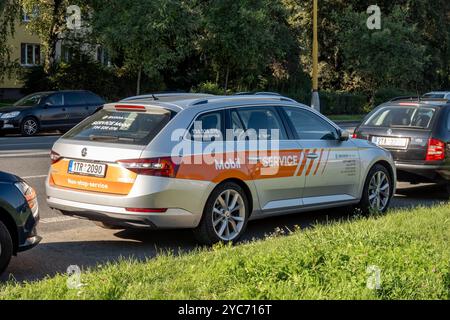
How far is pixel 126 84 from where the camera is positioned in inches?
1388

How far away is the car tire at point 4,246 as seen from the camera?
5727 millimetres

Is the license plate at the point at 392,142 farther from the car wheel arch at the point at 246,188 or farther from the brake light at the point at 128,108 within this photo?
the brake light at the point at 128,108

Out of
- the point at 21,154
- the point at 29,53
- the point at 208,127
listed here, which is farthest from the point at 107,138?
the point at 29,53

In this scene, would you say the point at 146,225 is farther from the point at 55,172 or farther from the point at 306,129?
the point at 306,129

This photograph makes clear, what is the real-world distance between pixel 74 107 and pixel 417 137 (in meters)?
16.2

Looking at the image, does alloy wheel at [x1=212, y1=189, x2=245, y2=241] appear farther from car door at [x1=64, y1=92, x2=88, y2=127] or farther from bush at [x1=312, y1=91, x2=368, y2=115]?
bush at [x1=312, y1=91, x2=368, y2=115]

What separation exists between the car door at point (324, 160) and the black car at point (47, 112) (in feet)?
53.4

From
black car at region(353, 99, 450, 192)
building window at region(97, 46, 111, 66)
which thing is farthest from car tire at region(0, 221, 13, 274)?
building window at region(97, 46, 111, 66)

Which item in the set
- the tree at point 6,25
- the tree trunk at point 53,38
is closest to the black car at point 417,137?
the tree at point 6,25

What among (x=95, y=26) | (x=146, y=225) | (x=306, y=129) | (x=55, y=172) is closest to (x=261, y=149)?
(x=306, y=129)

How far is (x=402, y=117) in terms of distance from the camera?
1105 centimetres

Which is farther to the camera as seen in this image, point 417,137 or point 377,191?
point 417,137

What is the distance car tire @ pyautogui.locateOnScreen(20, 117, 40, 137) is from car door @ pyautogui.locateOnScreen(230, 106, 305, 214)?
1650cm

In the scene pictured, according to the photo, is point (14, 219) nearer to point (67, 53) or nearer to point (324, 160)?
point (324, 160)
